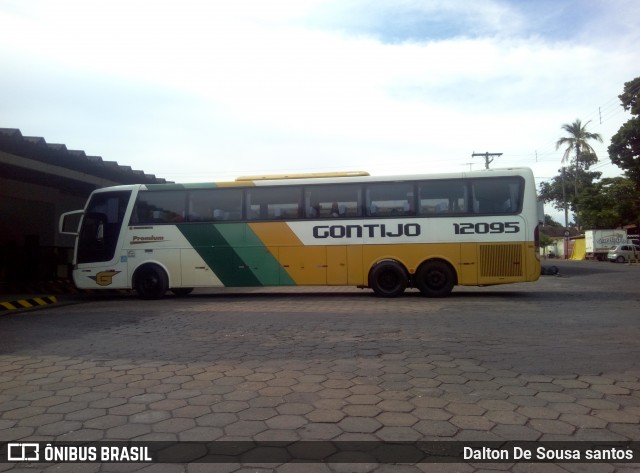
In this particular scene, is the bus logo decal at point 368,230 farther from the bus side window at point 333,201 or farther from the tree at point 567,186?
the tree at point 567,186

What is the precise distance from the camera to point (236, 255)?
12461 mm

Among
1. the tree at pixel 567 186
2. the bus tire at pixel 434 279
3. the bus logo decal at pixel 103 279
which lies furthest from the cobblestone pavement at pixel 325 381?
the tree at pixel 567 186

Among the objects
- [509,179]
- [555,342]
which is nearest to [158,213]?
[509,179]

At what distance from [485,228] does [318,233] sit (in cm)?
401

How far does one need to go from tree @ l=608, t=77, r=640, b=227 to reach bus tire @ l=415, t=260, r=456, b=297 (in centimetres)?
2792

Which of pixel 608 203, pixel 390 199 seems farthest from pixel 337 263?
pixel 608 203

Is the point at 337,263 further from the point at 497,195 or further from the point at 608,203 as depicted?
the point at 608,203

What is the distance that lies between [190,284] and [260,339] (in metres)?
6.56

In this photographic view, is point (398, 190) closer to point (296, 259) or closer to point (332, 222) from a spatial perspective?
point (332, 222)

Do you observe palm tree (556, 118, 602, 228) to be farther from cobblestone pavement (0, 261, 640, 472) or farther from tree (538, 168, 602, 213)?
cobblestone pavement (0, 261, 640, 472)

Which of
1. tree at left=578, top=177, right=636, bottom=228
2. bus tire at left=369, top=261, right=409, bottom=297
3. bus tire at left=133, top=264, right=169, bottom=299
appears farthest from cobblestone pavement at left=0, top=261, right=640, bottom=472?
tree at left=578, top=177, right=636, bottom=228

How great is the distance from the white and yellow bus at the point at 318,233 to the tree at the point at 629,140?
88.4 feet

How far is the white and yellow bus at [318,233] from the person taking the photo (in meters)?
11.6

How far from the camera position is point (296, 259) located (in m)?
12.3
